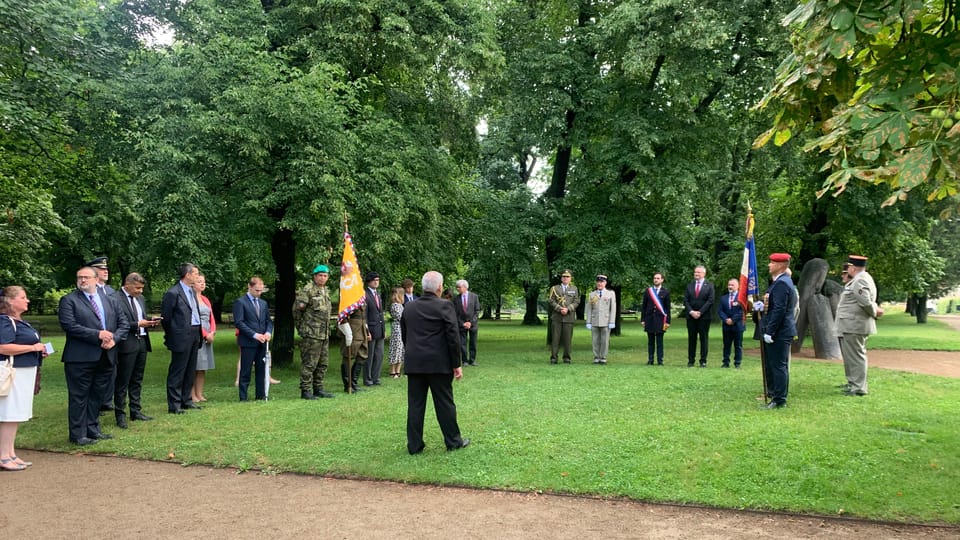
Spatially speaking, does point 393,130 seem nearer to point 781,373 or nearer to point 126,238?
point 781,373

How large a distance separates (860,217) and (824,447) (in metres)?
16.6

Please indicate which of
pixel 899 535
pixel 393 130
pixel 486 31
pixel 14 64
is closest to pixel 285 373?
pixel 393 130

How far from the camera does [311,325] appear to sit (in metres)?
10.4

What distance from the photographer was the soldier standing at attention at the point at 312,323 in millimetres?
10422

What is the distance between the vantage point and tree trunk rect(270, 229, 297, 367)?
15.9 meters

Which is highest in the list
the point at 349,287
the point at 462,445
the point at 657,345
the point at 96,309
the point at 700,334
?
the point at 349,287

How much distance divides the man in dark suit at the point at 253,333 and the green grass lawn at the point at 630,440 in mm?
479

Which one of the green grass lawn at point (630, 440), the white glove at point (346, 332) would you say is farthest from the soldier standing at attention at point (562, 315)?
the white glove at point (346, 332)

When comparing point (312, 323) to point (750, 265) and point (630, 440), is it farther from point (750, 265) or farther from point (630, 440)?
point (750, 265)

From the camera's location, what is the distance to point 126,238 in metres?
26.2

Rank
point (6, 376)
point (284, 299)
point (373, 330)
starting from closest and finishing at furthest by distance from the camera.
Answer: point (6, 376) < point (373, 330) < point (284, 299)

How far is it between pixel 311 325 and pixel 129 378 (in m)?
2.74

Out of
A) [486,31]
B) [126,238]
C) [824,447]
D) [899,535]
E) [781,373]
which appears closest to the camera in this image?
[899,535]

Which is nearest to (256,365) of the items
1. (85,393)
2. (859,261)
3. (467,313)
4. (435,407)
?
(85,393)
